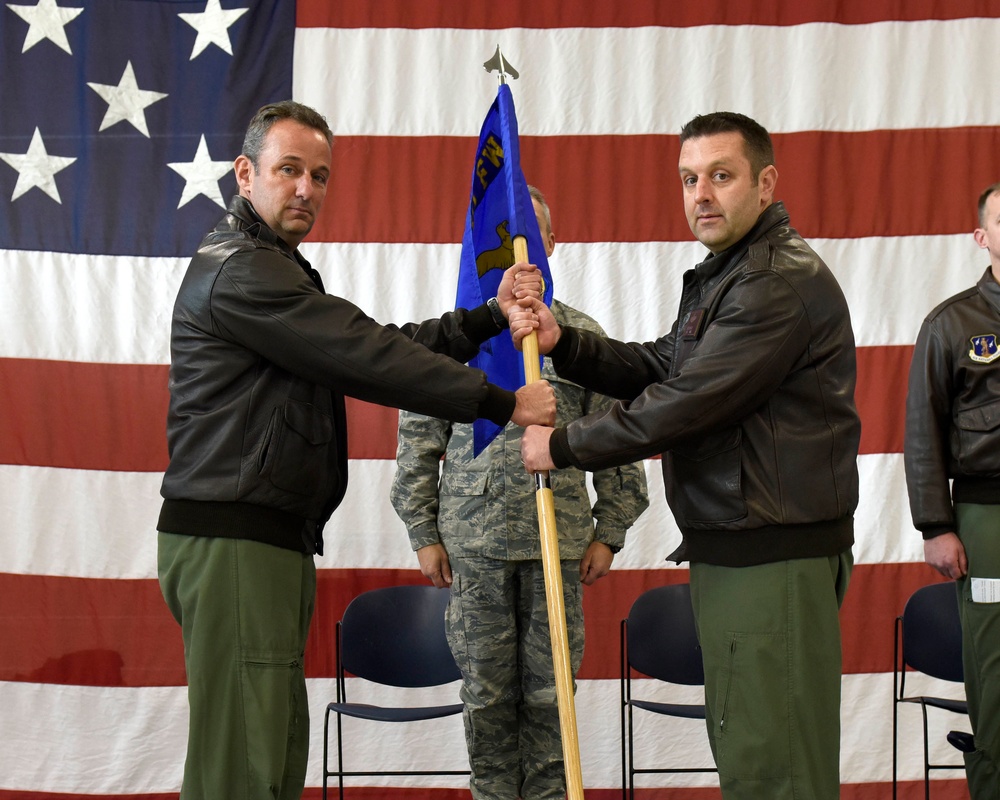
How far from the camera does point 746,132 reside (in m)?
2.47

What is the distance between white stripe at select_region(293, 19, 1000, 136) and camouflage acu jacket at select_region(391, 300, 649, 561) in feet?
3.78

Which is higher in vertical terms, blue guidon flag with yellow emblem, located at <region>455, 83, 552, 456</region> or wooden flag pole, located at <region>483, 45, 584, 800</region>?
blue guidon flag with yellow emblem, located at <region>455, 83, 552, 456</region>

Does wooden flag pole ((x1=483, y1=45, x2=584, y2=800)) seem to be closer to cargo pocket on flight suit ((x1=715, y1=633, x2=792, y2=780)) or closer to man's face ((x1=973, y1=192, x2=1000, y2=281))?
cargo pocket on flight suit ((x1=715, y1=633, x2=792, y2=780))

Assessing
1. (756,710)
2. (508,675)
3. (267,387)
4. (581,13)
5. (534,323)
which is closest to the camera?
(756,710)

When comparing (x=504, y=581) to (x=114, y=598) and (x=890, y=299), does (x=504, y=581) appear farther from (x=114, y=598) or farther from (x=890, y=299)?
(x=890, y=299)

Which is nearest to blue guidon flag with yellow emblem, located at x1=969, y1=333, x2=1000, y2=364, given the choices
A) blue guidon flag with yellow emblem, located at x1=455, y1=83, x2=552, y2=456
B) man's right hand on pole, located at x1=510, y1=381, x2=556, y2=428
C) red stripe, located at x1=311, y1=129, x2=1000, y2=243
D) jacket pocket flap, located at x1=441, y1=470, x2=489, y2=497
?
red stripe, located at x1=311, y1=129, x2=1000, y2=243

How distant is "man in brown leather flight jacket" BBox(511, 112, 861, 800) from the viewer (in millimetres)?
2186

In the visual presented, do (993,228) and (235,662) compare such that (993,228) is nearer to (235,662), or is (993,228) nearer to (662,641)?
(662,641)

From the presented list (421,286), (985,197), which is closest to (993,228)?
(985,197)

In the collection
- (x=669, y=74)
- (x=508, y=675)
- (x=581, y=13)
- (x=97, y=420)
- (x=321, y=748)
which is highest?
(x=581, y=13)

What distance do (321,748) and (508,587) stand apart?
4.62 ft

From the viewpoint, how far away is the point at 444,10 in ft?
13.2

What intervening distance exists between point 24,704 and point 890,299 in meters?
3.84

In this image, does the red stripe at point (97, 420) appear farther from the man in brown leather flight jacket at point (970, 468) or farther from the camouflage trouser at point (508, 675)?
the camouflage trouser at point (508, 675)
